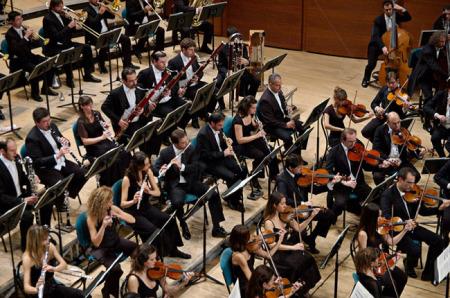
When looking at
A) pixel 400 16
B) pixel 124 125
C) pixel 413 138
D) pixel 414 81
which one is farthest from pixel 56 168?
pixel 400 16

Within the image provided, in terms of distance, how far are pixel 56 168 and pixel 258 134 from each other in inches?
95.6

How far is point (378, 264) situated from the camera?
771cm

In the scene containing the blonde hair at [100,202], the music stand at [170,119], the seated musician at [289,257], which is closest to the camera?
the blonde hair at [100,202]

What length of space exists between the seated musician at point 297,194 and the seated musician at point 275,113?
1426mm

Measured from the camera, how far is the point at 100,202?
7.63 meters

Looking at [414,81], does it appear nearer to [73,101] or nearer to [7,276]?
[73,101]

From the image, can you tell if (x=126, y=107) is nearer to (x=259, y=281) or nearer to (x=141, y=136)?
(x=141, y=136)

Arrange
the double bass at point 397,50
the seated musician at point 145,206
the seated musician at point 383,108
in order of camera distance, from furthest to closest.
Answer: the double bass at point 397,50 < the seated musician at point 383,108 < the seated musician at point 145,206

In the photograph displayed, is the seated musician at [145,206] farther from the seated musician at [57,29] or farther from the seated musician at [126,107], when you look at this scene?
the seated musician at [57,29]

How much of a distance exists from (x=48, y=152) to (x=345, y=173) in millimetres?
3318

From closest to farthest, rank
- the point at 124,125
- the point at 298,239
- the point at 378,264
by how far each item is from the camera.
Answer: the point at 378,264, the point at 298,239, the point at 124,125

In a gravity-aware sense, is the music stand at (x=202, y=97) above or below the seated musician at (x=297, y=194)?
above

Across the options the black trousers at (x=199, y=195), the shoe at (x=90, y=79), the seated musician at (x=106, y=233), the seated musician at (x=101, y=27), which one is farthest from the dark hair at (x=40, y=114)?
the shoe at (x=90, y=79)

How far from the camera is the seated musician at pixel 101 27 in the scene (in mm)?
12250
